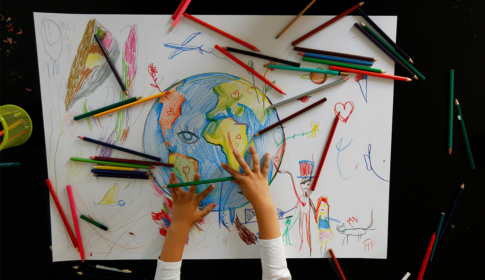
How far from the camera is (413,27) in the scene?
0.69 metres

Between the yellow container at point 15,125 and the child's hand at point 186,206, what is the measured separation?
468mm

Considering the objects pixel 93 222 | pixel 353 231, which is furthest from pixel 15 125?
pixel 353 231

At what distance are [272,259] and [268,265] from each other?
23 millimetres

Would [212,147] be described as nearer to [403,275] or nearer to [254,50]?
[254,50]

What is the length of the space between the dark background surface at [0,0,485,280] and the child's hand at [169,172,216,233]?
0.16m

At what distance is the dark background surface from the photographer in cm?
67

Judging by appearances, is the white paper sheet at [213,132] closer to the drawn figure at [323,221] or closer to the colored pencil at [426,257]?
the drawn figure at [323,221]

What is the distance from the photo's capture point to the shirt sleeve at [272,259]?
0.65m

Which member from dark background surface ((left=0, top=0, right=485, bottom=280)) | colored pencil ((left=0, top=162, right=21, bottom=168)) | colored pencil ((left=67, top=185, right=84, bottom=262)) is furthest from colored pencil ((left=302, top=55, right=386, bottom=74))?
colored pencil ((left=0, top=162, right=21, bottom=168))

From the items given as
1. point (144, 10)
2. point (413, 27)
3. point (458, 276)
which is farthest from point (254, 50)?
point (458, 276)

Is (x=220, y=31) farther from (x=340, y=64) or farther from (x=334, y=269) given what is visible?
(x=334, y=269)

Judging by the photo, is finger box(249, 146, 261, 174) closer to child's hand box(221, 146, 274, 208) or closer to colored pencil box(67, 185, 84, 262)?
child's hand box(221, 146, 274, 208)

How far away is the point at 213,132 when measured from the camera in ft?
2.28

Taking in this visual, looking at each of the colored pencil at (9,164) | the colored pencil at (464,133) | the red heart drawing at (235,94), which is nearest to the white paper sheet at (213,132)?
the red heart drawing at (235,94)
